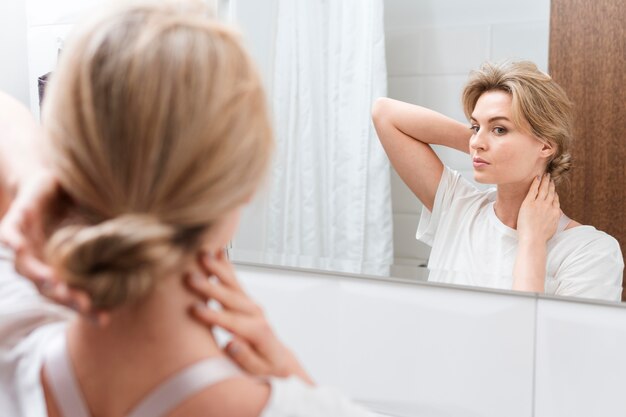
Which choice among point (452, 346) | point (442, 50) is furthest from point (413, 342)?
point (442, 50)

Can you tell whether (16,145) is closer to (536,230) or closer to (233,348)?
(233,348)

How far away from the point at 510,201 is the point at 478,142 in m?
0.09

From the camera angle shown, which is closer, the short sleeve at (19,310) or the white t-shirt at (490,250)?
the short sleeve at (19,310)

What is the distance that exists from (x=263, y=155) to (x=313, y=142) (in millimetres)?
503

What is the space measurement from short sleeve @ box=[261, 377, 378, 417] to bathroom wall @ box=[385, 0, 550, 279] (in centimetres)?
40

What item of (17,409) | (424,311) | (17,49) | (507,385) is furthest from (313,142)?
(17,49)

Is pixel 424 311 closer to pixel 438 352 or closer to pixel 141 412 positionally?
pixel 438 352

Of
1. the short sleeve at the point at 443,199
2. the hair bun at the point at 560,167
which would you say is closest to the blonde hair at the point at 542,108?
the hair bun at the point at 560,167

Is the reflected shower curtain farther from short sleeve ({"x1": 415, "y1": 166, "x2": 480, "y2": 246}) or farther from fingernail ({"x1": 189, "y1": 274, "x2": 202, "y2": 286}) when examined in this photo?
fingernail ({"x1": 189, "y1": 274, "x2": 202, "y2": 286})

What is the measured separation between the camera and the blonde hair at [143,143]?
0.47 meters

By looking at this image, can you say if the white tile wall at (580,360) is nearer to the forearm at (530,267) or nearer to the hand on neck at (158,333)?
the forearm at (530,267)

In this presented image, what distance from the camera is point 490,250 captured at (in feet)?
3.02

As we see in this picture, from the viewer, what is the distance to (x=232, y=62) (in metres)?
0.51

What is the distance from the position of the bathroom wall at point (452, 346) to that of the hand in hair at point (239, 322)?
1.23 feet
